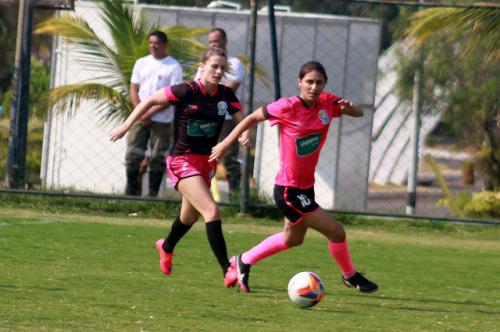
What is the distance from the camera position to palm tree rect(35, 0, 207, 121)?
531 inches

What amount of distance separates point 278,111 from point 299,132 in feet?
0.70

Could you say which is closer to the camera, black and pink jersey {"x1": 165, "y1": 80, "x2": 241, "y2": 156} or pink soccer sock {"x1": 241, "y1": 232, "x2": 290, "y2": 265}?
pink soccer sock {"x1": 241, "y1": 232, "x2": 290, "y2": 265}

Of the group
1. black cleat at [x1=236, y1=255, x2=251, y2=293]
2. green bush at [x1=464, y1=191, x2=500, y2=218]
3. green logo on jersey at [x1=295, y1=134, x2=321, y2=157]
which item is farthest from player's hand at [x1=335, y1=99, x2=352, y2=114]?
green bush at [x1=464, y1=191, x2=500, y2=218]

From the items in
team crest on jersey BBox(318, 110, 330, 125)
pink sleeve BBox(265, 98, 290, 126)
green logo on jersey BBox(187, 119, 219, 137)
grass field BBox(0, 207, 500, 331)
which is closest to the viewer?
grass field BBox(0, 207, 500, 331)

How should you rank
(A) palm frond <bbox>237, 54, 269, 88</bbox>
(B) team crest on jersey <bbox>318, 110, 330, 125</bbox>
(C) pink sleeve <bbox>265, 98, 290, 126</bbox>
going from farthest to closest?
(A) palm frond <bbox>237, 54, 269, 88</bbox> < (B) team crest on jersey <bbox>318, 110, 330, 125</bbox> < (C) pink sleeve <bbox>265, 98, 290, 126</bbox>

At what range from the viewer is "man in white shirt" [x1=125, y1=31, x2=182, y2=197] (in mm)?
12516

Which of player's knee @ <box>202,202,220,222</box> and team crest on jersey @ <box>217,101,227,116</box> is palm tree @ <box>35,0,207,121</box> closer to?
team crest on jersey @ <box>217,101,227,116</box>

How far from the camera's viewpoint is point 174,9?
14.8 metres

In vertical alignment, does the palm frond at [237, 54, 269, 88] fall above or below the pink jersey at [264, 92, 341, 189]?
above

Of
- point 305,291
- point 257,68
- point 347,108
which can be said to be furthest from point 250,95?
point 305,291

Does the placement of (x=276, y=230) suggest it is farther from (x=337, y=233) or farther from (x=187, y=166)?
(x=337, y=233)

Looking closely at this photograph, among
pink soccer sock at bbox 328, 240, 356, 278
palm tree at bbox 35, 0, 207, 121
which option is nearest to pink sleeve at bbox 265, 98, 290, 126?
pink soccer sock at bbox 328, 240, 356, 278

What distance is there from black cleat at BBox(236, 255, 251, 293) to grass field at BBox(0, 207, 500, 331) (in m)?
0.06

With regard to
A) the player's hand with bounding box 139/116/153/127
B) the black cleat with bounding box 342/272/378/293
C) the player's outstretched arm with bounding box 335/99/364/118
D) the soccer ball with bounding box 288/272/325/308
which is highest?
the player's outstretched arm with bounding box 335/99/364/118
